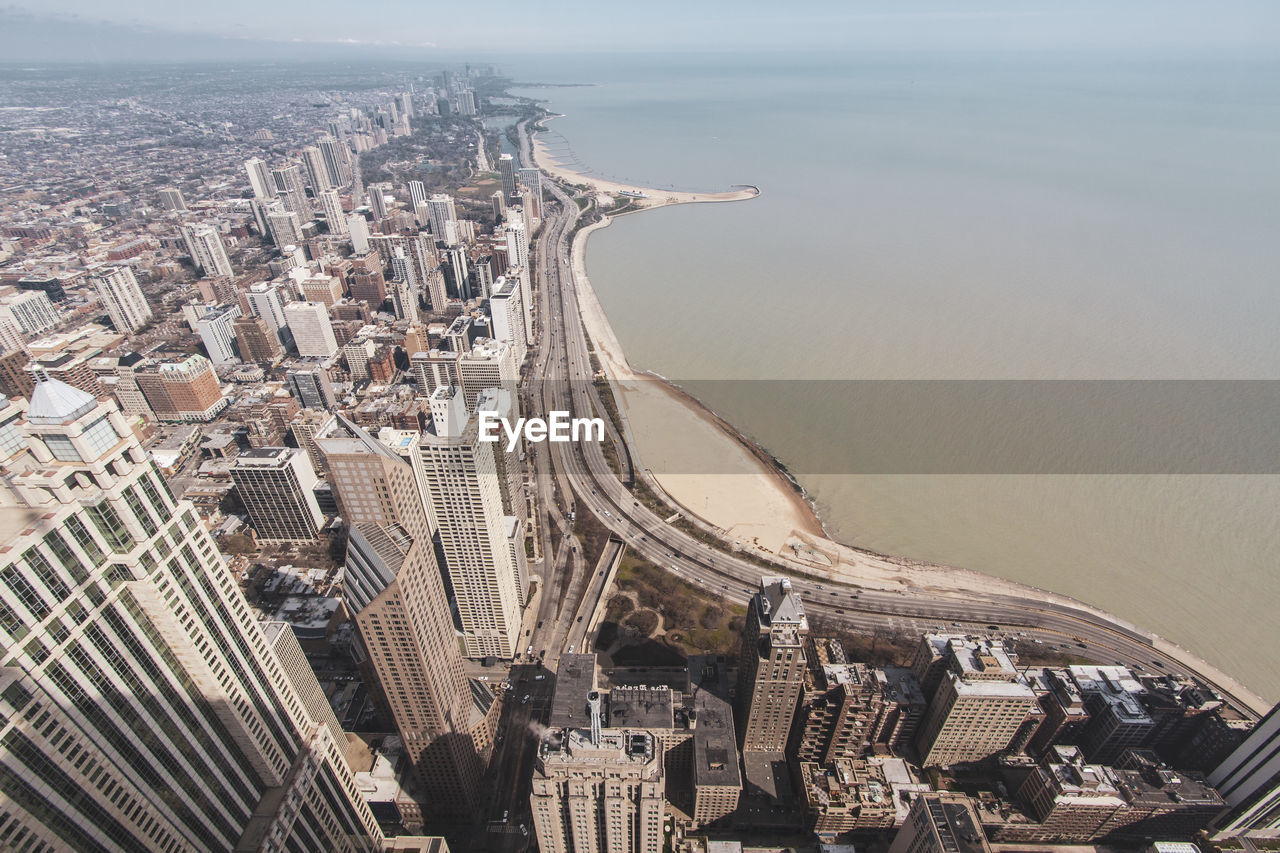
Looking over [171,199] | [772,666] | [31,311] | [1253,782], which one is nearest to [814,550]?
[772,666]

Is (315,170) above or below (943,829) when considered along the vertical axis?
below

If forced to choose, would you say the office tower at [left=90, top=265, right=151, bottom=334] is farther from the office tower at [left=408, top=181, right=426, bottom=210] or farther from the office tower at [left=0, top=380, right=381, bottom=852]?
the office tower at [left=0, top=380, right=381, bottom=852]

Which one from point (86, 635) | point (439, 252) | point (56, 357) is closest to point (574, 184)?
point (439, 252)

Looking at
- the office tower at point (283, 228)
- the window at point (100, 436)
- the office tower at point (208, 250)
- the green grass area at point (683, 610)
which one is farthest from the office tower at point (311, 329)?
the window at point (100, 436)

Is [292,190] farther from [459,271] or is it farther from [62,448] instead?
[62,448]

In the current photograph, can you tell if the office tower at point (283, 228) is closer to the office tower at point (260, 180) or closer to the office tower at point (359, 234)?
the office tower at point (359, 234)

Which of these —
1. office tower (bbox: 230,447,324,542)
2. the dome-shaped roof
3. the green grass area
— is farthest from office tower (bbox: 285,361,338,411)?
the dome-shaped roof

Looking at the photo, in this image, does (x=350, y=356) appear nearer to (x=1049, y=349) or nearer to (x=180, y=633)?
(x=180, y=633)
